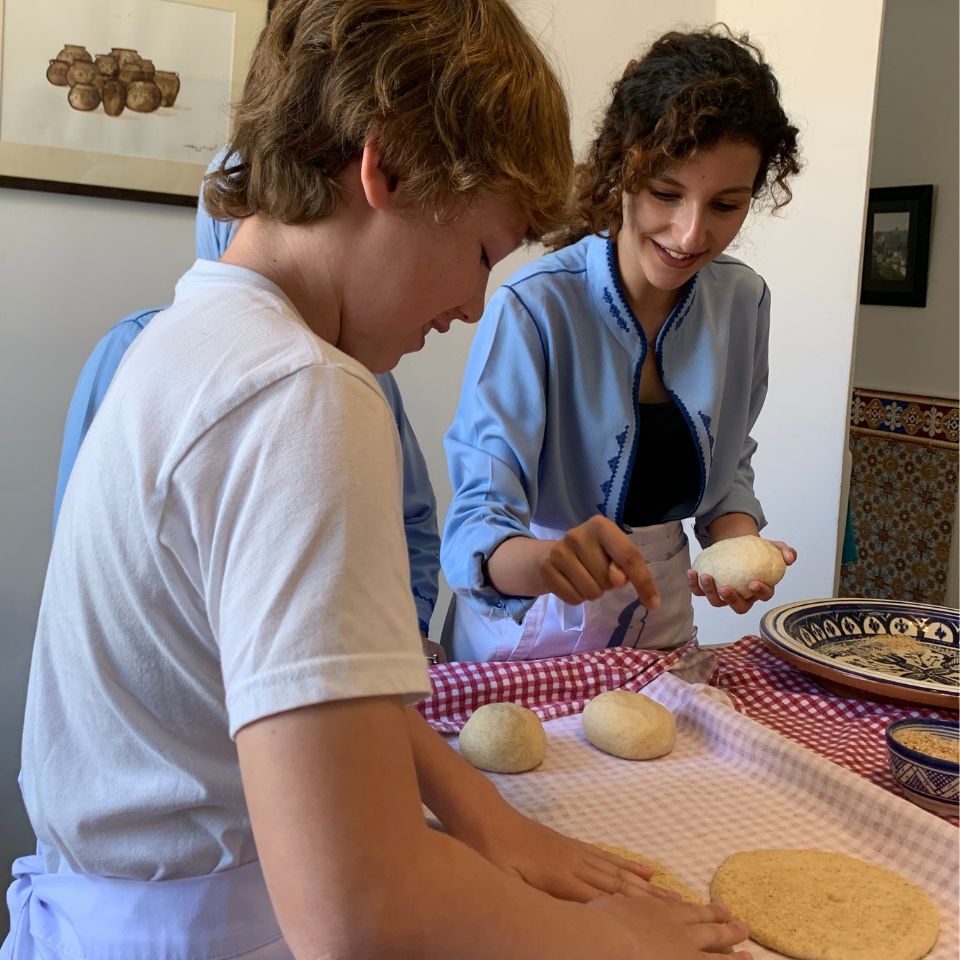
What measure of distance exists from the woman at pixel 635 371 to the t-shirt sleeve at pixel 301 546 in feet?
2.45

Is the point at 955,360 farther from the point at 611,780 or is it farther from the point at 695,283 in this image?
the point at 611,780

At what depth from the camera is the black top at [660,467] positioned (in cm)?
156

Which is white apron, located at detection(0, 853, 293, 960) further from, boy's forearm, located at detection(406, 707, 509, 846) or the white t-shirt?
boy's forearm, located at detection(406, 707, 509, 846)

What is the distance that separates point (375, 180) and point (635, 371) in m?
0.93

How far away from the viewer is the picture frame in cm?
383

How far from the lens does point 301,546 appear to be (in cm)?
52

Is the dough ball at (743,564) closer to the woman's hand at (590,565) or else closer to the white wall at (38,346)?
the woman's hand at (590,565)

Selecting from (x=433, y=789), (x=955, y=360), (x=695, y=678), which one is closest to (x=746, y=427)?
(x=695, y=678)

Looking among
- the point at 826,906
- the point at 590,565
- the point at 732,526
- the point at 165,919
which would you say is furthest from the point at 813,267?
the point at 165,919

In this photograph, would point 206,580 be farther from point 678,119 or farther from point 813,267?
point 813,267

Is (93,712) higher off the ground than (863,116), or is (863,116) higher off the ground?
(863,116)

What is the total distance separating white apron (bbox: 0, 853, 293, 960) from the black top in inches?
37.5

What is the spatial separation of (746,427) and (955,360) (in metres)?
2.37

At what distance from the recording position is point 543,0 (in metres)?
2.67
